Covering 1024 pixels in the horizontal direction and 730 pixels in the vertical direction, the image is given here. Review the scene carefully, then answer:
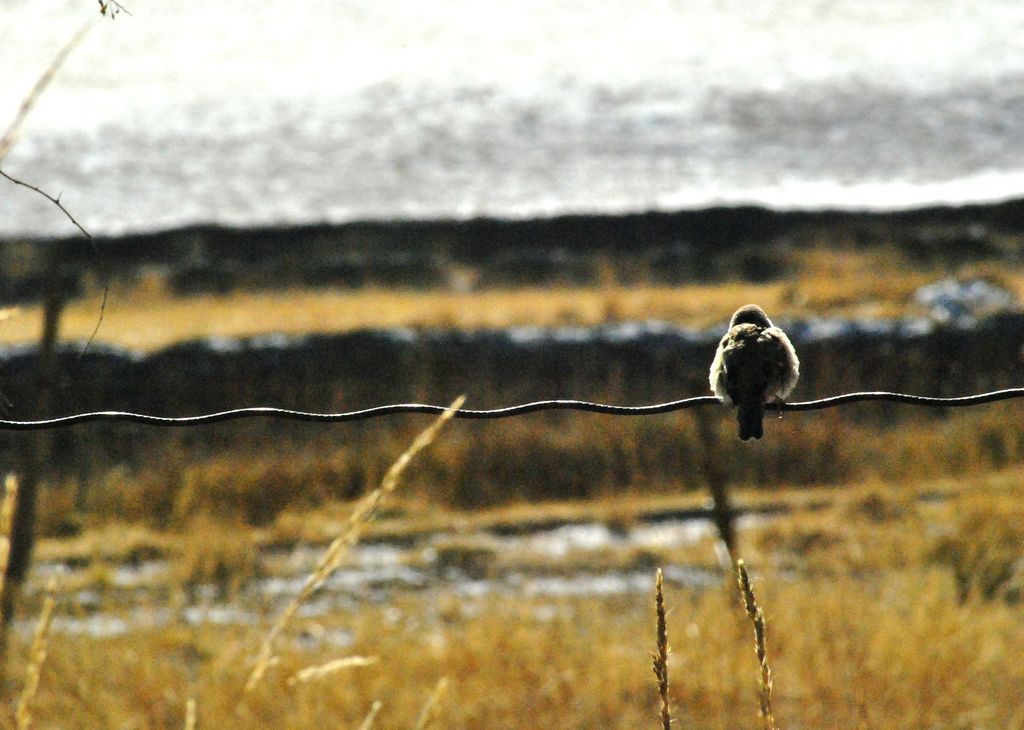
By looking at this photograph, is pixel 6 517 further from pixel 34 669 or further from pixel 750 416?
pixel 750 416

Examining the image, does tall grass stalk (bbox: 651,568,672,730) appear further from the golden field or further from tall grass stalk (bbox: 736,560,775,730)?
the golden field

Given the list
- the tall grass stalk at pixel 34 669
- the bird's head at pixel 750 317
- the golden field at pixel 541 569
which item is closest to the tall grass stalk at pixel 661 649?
the golden field at pixel 541 569

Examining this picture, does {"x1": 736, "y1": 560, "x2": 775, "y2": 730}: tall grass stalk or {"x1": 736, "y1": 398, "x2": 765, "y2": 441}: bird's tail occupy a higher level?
{"x1": 736, "y1": 398, "x2": 765, "y2": 441}: bird's tail

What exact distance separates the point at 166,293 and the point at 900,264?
46.5ft

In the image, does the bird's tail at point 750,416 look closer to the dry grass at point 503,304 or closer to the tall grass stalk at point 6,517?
the tall grass stalk at point 6,517

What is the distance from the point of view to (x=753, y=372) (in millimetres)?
2609

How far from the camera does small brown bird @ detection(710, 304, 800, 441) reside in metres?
2.56

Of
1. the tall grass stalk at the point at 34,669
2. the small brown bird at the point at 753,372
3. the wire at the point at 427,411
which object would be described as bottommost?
the tall grass stalk at the point at 34,669

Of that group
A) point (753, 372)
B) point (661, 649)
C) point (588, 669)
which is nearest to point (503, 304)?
point (588, 669)

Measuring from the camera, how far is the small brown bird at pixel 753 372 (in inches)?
101

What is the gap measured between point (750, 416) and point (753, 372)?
0.37 feet

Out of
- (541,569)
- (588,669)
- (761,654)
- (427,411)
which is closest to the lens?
(761,654)

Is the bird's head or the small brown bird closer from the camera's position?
the small brown bird

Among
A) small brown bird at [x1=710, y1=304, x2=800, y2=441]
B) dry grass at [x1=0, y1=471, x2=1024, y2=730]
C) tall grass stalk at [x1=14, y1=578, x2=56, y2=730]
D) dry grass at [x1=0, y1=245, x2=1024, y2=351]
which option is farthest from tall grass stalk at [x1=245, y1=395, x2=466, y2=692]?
dry grass at [x1=0, y1=245, x2=1024, y2=351]
